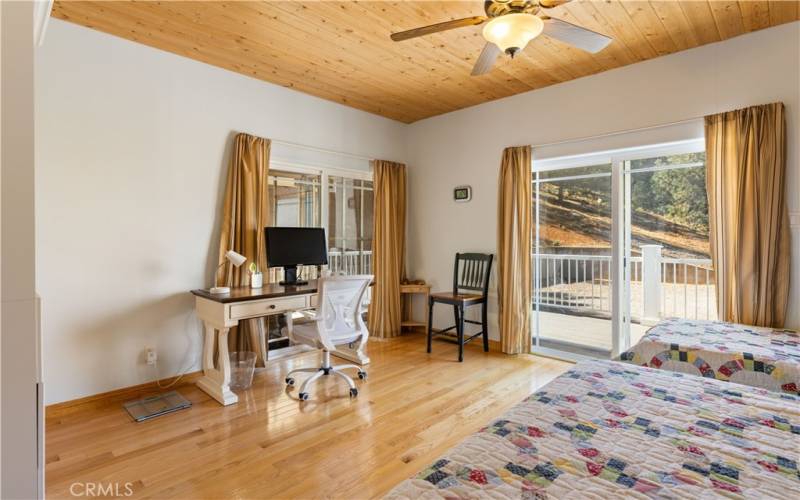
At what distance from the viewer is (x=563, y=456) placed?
3.54 feet

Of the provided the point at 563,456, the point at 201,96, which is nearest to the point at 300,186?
the point at 201,96

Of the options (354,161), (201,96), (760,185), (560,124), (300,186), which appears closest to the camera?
(760,185)

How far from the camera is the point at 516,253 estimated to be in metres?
3.98

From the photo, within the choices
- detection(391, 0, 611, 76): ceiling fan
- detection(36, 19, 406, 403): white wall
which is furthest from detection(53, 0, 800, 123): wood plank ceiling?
Answer: detection(391, 0, 611, 76): ceiling fan

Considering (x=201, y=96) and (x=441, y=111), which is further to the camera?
(x=441, y=111)

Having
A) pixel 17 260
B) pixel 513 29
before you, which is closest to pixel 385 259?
pixel 513 29

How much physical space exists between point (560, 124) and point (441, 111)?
4.53 ft

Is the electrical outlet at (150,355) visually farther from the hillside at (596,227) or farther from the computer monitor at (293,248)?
the hillside at (596,227)

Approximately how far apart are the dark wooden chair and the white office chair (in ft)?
3.54

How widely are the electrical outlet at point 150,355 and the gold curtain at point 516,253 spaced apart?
3081 millimetres

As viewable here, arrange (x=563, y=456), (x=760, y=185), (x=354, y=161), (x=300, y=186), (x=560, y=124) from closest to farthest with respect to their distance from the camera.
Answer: (x=563, y=456) → (x=760, y=185) → (x=560, y=124) → (x=300, y=186) → (x=354, y=161)

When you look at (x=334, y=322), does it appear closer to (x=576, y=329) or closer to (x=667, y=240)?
(x=576, y=329)

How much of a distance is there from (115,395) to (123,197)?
1.43 metres

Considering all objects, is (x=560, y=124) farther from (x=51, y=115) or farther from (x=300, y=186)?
(x=51, y=115)
